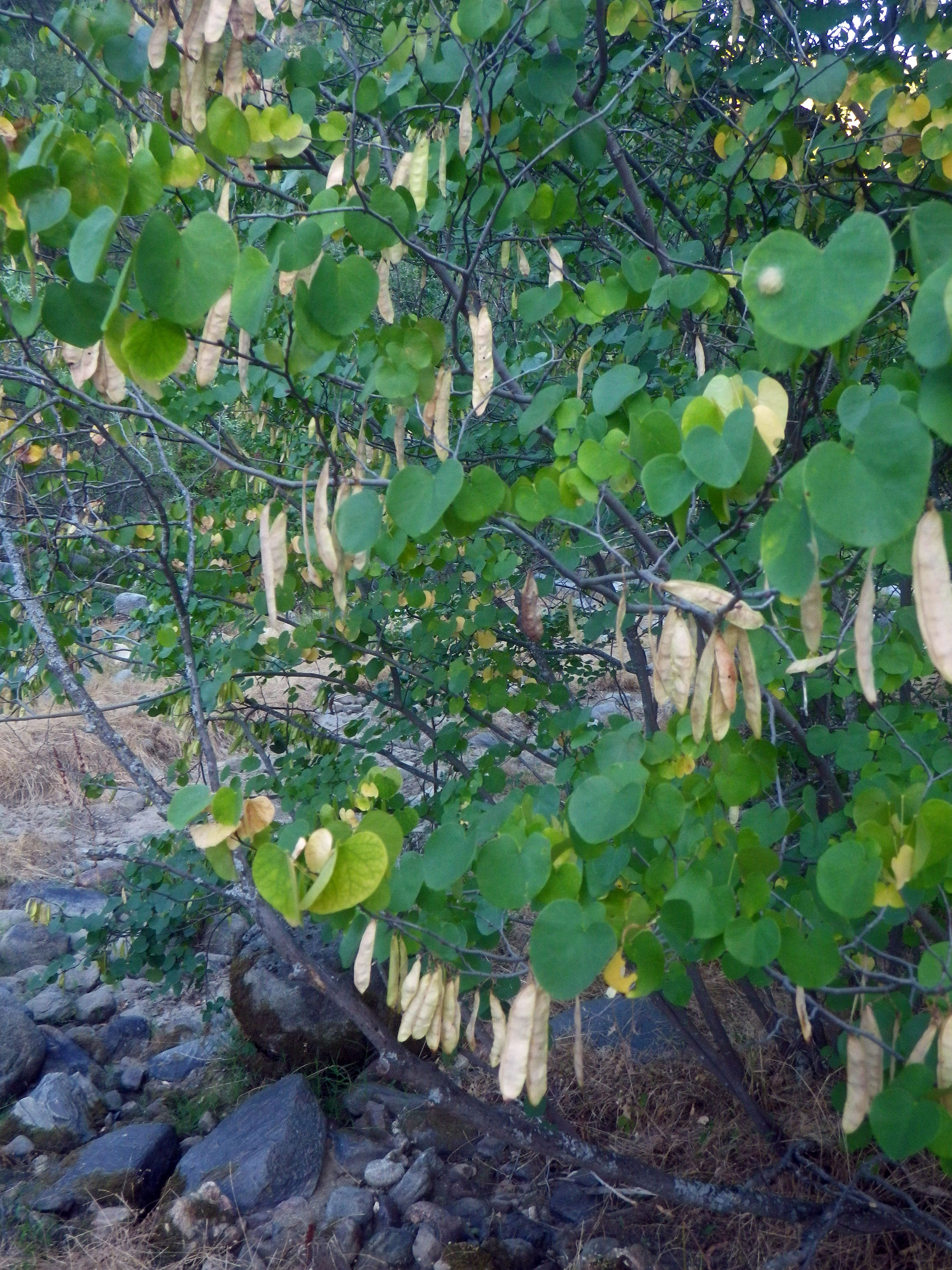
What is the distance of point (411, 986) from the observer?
1.06 meters

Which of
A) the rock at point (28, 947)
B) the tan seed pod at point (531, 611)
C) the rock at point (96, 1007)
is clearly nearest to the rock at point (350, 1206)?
the rock at point (96, 1007)

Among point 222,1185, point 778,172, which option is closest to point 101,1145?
point 222,1185

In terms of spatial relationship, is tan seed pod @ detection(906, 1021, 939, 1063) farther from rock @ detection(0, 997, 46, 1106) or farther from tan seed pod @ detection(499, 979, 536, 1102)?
rock @ detection(0, 997, 46, 1106)

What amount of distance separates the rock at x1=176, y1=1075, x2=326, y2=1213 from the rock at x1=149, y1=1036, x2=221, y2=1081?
1.45 ft

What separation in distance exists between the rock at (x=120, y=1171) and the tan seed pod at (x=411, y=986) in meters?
1.71

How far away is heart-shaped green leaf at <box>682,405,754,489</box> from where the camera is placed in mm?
762

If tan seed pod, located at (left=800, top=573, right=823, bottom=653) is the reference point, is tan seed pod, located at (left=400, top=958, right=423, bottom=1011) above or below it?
below

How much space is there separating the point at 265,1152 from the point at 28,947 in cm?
201

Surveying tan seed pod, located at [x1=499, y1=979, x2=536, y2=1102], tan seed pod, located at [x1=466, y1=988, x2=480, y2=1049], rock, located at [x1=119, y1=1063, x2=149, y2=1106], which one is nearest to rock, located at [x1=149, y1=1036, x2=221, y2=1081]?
rock, located at [x1=119, y1=1063, x2=149, y2=1106]

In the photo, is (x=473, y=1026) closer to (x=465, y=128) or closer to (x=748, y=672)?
(x=748, y=672)

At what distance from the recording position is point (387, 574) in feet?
8.05

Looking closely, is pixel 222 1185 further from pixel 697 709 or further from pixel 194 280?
pixel 194 280

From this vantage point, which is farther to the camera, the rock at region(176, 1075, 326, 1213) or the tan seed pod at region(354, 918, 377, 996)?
the rock at region(176, 1075, 326, 1213)

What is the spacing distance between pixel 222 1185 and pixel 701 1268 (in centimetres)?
114
